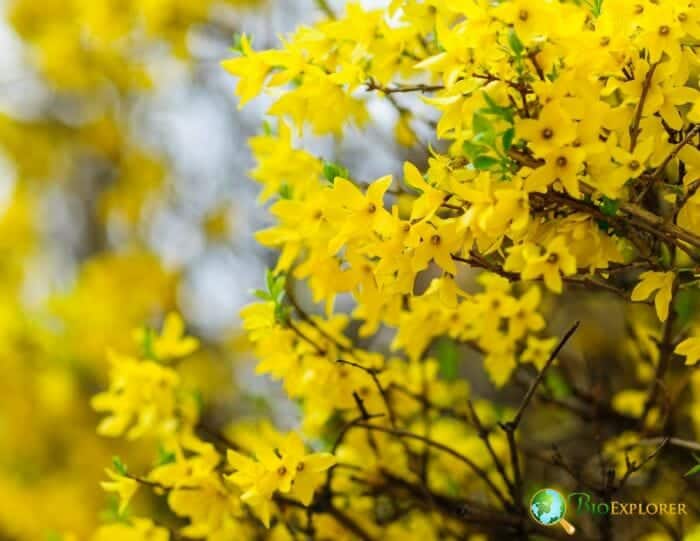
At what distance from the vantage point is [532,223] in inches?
35.0

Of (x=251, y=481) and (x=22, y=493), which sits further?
(x=22, y=493)

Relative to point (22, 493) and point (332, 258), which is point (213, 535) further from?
point (22, 493)

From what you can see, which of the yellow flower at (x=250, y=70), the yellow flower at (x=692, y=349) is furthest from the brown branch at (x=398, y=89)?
the yellow flower at (x=692, y=349)

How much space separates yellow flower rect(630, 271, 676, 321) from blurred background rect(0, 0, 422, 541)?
1.71 metres

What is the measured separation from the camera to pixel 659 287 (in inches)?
36.2

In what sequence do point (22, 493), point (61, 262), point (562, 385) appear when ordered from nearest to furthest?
point (562, 385), point (22, 493), point (61, 262)

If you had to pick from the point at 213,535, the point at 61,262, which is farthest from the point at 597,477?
the point at 61,262

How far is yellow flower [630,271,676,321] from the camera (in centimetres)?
91

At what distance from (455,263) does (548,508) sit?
15.2 inches

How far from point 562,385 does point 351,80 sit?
0.66m

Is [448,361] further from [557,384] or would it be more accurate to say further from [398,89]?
[398,89]

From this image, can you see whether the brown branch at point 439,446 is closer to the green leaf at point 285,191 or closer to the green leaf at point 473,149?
the green leaf at point 285,191

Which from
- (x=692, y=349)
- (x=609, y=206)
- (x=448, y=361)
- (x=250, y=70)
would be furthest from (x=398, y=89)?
(x=448, y=361)

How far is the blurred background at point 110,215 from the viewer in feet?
10.0
